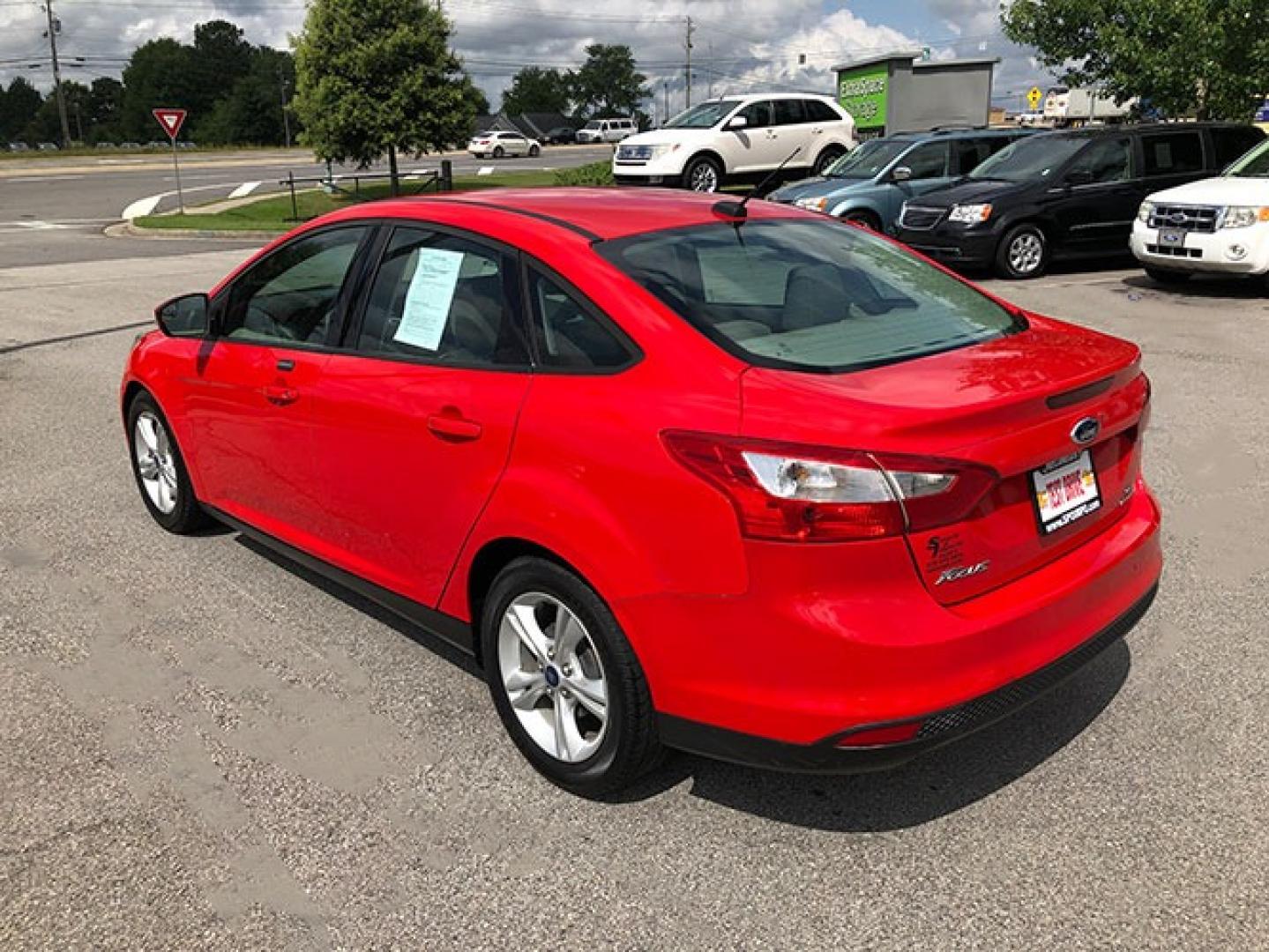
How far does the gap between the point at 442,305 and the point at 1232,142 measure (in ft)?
44.5

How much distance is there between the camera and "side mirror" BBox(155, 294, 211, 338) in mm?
4426

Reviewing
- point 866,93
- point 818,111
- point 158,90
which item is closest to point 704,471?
point 818,111

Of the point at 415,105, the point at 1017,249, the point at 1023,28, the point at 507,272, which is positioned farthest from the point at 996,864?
the point at 415,105

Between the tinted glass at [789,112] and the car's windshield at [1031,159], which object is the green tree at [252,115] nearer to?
the tinted glass at [789,112]

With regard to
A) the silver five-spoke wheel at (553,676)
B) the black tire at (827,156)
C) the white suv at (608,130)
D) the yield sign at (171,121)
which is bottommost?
the silver five-spoke wheel at (553,676)

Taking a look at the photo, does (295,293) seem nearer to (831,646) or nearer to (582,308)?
(582,308)

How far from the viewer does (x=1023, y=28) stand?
20031 mm

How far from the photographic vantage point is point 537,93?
13875cm

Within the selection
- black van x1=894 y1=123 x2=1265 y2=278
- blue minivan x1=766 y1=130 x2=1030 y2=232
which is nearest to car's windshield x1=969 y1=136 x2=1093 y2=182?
black van x1=894 y1=123 x2=1265 y2=278

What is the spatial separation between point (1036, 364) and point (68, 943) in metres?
2.74

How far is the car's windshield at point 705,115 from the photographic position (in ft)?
63.9

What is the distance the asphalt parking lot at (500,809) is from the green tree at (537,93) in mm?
138259

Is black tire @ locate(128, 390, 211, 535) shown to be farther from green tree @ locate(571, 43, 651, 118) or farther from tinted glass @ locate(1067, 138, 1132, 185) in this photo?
green tree @ locate(571, 43, 651, 118)

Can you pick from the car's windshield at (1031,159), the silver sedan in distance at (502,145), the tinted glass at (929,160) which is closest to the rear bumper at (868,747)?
the car's windshield at (1031,159)
